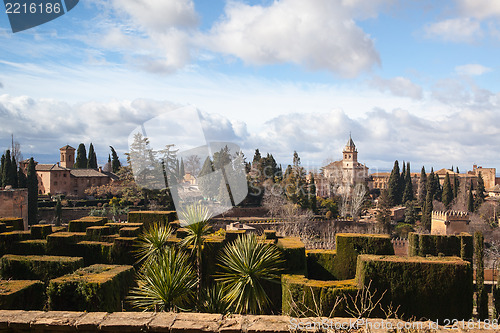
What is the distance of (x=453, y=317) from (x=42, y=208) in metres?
38.3

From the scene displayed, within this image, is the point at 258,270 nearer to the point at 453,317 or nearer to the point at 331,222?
the point at 453,317

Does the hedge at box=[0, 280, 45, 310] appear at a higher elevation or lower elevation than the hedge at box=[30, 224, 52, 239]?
lower

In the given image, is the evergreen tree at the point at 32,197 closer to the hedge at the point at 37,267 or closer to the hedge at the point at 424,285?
the hedge at the point at 37,267

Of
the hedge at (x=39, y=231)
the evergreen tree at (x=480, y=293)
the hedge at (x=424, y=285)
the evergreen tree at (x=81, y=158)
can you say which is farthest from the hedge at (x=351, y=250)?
the evergreen tree at (x=81, y=158)

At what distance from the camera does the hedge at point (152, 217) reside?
13.9m

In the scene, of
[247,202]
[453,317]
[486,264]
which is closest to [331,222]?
[247,202]

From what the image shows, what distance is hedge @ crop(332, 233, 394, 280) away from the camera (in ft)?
37.4

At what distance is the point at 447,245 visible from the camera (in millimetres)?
12945

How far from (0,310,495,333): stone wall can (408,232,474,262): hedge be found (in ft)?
28.8

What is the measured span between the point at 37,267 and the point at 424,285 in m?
9.79

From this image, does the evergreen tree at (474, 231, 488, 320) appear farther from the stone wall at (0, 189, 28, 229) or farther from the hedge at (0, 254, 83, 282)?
the stone wall at (0, 189, 28, 229)

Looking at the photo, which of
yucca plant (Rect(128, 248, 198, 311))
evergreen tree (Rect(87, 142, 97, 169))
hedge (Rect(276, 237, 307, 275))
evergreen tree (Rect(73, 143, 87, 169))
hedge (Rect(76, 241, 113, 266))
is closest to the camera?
yucca plant (Rect(128, 248, 198, 311))

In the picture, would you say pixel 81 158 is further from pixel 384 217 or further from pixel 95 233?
pixel 95 233

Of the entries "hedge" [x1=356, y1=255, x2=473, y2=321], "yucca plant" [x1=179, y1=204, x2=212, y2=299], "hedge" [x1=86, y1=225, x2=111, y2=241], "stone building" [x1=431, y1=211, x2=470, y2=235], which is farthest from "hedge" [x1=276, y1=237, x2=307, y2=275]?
"stone building" [x1=431, y1=211, x2=470, y2=235]
